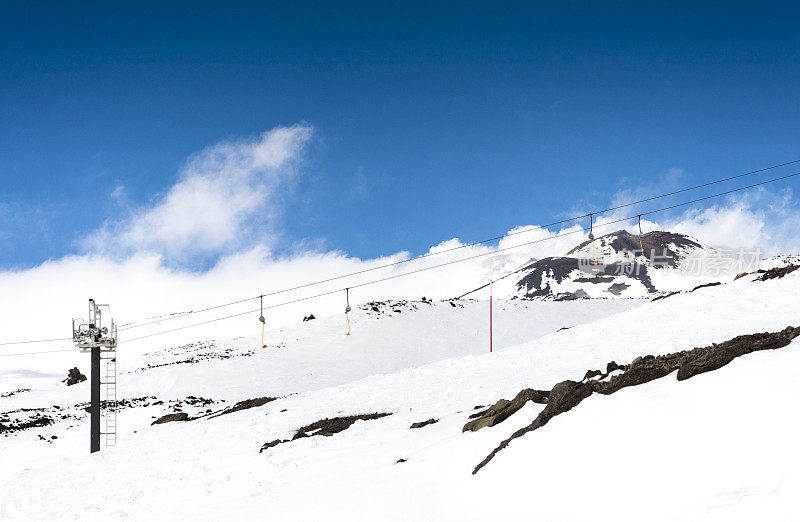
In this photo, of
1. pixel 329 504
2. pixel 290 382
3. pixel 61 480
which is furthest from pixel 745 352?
pixel 290 382

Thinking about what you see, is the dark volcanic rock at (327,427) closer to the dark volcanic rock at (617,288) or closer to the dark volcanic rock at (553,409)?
the dark volcanic rock at (553,409)

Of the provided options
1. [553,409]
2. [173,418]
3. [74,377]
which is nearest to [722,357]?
[553,409]

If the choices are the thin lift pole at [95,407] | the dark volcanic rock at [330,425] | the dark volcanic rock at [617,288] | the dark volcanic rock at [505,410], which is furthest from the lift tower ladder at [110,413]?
the dark volcanic rock at [617,288]

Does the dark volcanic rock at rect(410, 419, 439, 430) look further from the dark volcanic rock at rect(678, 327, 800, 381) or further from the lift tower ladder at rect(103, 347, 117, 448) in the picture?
the lift tower ladder at rect(103, 347, 117, 448)

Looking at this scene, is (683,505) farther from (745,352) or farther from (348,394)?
(348,394)

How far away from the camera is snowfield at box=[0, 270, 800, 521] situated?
664 centimetres

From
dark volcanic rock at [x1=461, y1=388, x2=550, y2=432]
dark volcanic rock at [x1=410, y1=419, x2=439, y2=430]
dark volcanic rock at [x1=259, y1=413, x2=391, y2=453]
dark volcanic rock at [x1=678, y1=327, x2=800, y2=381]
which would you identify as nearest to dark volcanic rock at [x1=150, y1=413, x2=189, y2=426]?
dark volcanic rock at [x1=259, y1=413, x2=391, y2=453]

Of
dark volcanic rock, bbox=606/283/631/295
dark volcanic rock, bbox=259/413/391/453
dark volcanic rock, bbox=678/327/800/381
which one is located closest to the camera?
dark volcanic rock, bbox=678/327/800/381

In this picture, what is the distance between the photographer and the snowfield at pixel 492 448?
6637mm

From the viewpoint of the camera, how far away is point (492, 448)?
996 centimetres

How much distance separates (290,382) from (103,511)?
99.4 feet

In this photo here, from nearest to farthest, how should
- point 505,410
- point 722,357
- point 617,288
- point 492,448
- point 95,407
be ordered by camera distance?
point 722,357 < point 492,448 < point 505,410 < point 95,407 < point 617,288

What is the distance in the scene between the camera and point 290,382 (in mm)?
41969

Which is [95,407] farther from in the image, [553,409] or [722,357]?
[722,357]
